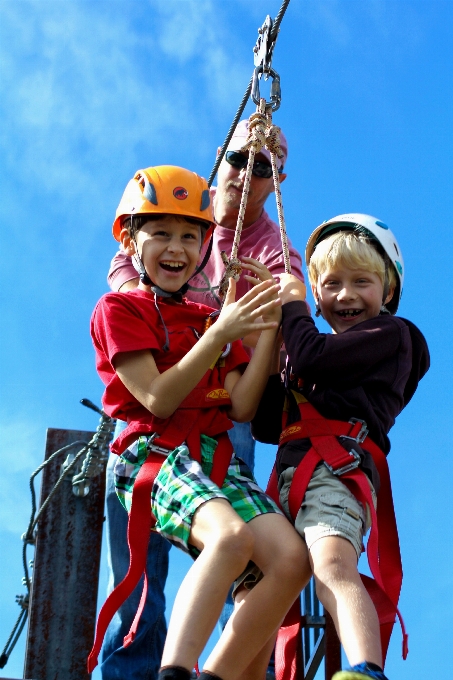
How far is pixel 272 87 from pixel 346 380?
1441mm

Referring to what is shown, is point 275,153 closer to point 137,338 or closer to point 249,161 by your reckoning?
point 249,161

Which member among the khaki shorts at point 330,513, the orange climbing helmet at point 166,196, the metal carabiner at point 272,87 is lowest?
the khaki shorts at point 330,513

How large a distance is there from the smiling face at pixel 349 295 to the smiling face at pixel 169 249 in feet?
1.83

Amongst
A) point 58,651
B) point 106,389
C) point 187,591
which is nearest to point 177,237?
point 106,389

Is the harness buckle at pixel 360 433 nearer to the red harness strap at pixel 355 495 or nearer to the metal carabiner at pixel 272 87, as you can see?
the red harness strap at pixel 355 495

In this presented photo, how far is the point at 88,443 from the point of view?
5547mm

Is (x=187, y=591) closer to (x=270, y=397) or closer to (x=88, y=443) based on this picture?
(x=270, y=397)

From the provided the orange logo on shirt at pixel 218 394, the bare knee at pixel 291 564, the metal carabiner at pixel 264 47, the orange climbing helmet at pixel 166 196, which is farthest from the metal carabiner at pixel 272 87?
the bare knee at pixel 291 564

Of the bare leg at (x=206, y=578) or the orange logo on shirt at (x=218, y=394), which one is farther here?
the orange logo on shirt at (x=218, y=394)

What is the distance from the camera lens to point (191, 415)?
3.73 meters

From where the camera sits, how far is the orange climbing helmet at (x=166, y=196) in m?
4.04

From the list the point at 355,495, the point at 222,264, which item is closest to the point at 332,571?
the point at 355,495

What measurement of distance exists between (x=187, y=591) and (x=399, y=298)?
5.37 feet

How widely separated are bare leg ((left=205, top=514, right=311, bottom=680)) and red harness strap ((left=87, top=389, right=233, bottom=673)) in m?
0.34
